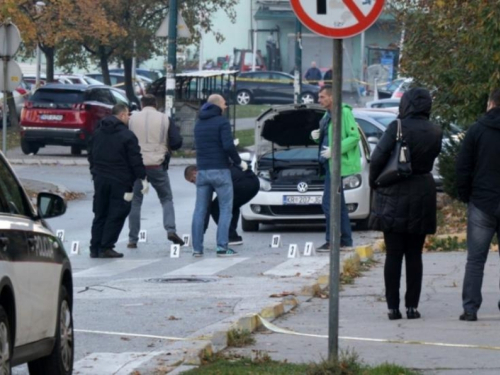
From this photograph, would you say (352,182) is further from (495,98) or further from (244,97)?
(244,97)

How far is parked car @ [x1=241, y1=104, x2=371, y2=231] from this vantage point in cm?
1864

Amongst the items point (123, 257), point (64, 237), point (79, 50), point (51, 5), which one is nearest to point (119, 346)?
point (123, 257)

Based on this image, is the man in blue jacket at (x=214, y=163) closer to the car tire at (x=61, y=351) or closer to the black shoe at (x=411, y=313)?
the black shoe at (x=411, y=313)

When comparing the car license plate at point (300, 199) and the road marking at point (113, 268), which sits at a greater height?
the car license plate at point (300, 199)

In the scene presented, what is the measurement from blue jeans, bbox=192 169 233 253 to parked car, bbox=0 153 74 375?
747 cm

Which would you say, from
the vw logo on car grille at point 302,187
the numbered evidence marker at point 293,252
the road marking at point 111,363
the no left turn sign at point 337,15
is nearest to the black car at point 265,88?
the vw logo on car grille at point 302,187

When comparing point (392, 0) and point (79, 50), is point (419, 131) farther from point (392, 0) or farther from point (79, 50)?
point (79, 50)

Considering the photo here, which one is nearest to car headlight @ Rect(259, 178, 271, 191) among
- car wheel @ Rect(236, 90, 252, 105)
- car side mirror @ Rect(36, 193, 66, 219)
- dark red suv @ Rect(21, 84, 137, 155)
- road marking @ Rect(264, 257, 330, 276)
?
road marking @ Rect(264, 257, 330, 276)

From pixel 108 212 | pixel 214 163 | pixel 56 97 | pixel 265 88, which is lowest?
pixel 108 212

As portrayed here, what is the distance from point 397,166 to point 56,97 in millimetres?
24005

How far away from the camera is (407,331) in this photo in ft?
31.8

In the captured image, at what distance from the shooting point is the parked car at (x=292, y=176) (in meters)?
18.6

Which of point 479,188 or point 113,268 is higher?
point 479,188

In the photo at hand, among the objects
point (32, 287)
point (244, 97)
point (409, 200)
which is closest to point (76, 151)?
point (409, 200)
